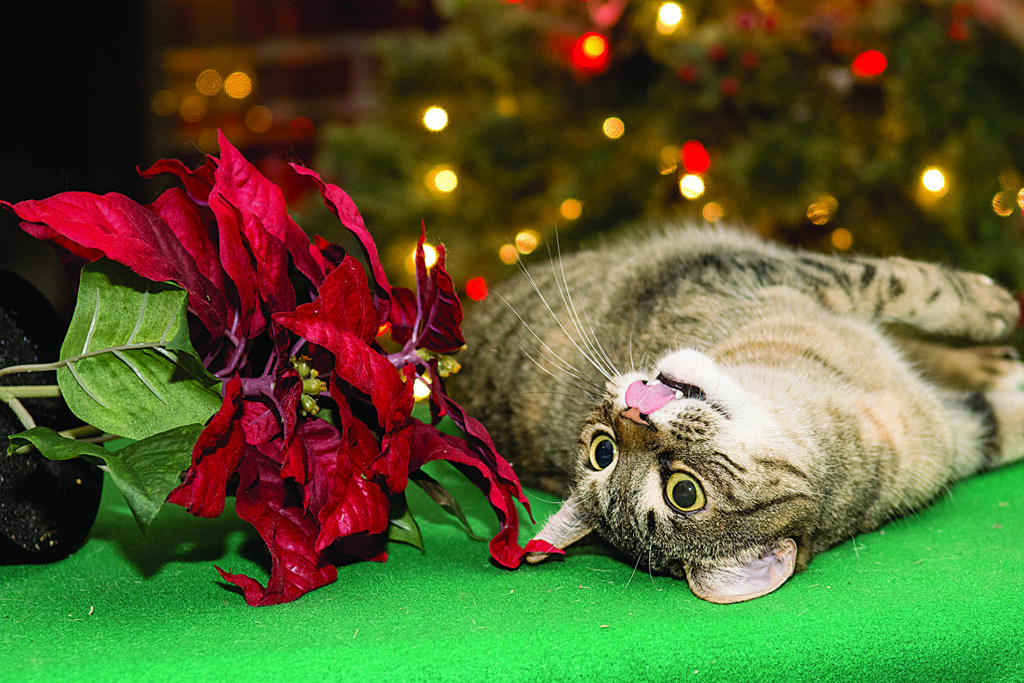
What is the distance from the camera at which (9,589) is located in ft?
2.52

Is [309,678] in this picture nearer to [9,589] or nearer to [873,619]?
[9,589]

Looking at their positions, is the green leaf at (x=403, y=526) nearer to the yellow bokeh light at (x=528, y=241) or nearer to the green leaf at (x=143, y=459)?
the green leaf at (x=143, y=459)

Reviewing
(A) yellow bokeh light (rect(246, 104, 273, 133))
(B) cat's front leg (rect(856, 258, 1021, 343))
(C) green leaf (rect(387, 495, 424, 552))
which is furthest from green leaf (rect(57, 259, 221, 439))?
(A) yellow bokeh light (rect(246, 104, 273, 133))

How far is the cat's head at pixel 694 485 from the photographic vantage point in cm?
87

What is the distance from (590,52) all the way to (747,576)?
1524 millimetres

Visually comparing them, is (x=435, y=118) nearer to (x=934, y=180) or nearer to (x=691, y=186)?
(x=691, y=186)

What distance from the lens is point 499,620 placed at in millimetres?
708

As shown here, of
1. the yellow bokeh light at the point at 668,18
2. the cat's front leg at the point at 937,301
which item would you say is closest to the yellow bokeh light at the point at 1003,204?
the cat's front leg at the point at 937,301

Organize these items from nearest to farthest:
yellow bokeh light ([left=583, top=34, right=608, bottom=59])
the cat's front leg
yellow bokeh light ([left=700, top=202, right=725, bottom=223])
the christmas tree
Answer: the cat's front leg, the christmas tree, yellow bokeh light ([left=583, top=34, right=608, bottom=59]), yellow bokeh light ([left=700, top=202, right=725, bottom=223])

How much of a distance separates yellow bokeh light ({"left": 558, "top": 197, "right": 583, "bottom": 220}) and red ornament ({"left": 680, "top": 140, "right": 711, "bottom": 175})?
31 centimetres

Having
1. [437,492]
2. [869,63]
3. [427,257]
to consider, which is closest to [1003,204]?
[869,63]

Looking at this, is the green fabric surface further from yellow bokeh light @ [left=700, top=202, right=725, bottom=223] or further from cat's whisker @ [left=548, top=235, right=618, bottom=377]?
yellow bokeh light @ [left=700, top=202, right=725, bottom=223]

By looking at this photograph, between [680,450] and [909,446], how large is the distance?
392mm

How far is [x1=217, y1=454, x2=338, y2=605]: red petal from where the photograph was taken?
71 centimetres
